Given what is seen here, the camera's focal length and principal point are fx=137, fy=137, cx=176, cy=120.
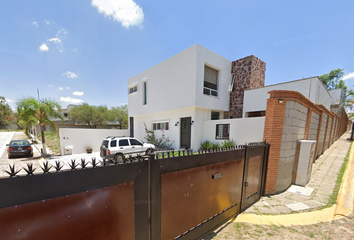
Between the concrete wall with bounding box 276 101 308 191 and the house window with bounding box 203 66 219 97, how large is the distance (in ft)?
20.4

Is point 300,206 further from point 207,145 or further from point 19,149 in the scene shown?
point 19,149

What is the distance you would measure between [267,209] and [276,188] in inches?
45.0

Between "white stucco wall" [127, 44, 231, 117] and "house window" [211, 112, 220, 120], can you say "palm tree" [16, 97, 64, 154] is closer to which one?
"white stucco wall" [127, 44, 231, 117]

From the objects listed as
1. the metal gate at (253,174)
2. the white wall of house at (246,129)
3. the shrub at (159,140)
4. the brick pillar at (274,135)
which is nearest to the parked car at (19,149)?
the shrub at (159,140)

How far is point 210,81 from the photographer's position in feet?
35.8

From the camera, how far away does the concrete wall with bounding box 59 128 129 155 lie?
1143 centimetres

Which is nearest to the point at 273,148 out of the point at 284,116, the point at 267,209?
the point at 284,116

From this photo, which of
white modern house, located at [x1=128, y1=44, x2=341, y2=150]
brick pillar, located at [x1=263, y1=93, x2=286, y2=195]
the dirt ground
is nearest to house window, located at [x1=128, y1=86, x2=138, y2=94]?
white modern house, located at [x1=128, y1=44, x2=341, y2=150]

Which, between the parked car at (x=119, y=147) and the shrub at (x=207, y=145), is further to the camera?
the shrub at (x=207, y=145)

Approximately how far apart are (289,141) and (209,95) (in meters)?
6.56

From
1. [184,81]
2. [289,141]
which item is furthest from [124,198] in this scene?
[184,81]

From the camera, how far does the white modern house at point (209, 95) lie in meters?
8.77

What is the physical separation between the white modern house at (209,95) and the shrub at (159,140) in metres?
0.41

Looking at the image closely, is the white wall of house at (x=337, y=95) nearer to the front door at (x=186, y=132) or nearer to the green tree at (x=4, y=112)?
the front door at (x=186, y=132)
